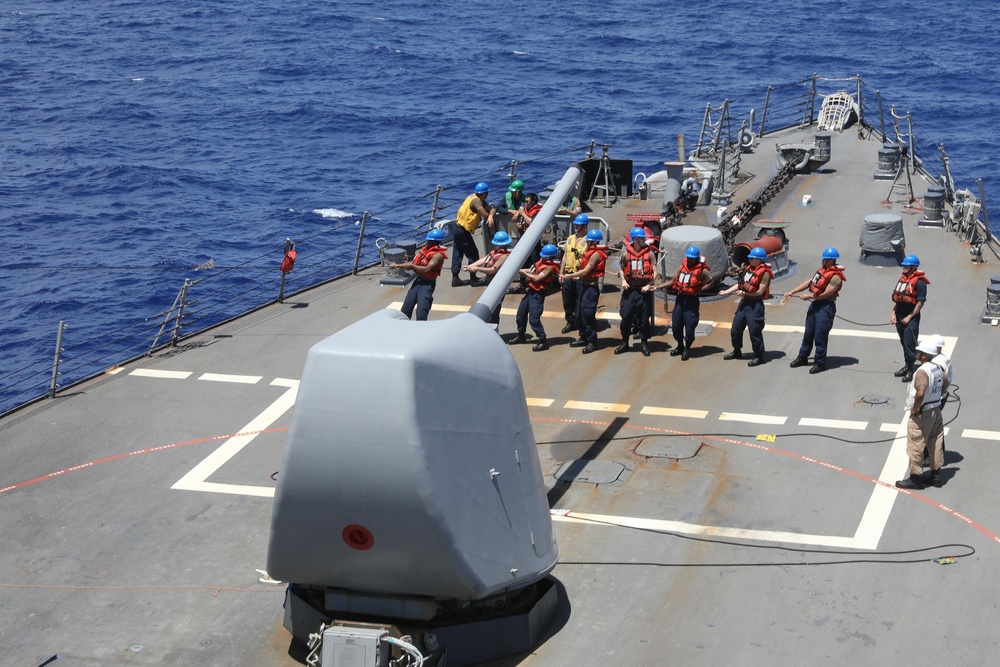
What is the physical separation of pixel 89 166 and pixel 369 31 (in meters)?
32.7

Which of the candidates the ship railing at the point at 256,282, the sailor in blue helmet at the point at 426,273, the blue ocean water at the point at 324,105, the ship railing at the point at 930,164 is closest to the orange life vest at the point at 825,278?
the sailor in blue helmet at the point at 426,273

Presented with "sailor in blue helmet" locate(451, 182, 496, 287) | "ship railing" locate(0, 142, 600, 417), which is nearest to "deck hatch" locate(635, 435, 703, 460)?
"sailor in blue helmet" locate(451, 182, 496, 287)

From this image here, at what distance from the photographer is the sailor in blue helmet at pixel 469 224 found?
74.8ft

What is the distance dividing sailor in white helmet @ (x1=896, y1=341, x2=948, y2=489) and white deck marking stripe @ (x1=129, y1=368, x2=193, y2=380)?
406 inches

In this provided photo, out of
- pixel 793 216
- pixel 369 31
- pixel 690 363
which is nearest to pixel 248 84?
pixel 369 31

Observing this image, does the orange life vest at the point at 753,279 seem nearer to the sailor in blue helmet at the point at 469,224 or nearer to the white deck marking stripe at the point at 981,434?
the white deck marking stripe at the point at 981,434

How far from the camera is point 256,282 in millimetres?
37500

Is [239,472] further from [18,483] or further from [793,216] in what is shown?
[793,216]

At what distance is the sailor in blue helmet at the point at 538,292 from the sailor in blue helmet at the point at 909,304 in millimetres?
5171

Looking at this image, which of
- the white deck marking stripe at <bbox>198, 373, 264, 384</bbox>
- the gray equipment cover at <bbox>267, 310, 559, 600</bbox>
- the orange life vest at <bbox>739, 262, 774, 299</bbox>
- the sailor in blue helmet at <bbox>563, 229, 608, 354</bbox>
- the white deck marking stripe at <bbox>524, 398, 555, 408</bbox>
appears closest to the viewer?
the gray equipment cover at <bbox>267, 310, 559, 600</bbox>

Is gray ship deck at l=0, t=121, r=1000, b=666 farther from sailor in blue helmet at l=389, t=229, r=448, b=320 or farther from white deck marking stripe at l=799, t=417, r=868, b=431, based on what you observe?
sailor in blue helmet at l=389, t=229, r=448, b=320

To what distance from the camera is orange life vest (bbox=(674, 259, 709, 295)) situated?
19078 mm

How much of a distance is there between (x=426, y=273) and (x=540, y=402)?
314cm

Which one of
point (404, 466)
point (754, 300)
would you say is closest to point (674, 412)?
point (754, 300)
